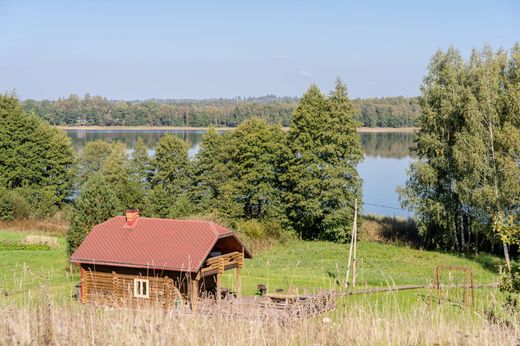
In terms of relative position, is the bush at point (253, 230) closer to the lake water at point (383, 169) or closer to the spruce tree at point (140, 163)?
the lake water at point (383, 169)

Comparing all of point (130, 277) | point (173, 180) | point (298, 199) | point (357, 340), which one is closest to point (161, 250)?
point (130, 277)

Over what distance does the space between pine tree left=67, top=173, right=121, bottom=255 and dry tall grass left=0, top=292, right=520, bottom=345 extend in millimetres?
23158

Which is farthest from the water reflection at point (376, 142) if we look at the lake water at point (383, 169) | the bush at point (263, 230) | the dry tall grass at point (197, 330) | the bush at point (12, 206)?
the dry tall grass at point (197, 330)

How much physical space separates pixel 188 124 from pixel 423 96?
113 metres

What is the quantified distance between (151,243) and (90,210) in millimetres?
8054

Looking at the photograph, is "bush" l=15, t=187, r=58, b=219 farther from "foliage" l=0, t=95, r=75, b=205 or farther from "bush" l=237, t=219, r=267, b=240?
"bush" l=237, t=219, r=267, b=240

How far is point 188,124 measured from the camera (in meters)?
143

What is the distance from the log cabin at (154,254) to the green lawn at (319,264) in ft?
11.5

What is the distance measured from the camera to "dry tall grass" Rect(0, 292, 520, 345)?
4.53 m

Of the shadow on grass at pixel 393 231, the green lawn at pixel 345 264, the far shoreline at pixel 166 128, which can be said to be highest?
the far shoreline at pixel 166 128

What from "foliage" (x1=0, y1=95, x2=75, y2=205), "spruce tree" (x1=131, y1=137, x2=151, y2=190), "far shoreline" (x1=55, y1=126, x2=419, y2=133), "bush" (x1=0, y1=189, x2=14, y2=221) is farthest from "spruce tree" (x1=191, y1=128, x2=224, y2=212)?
"far shoreline" (x1=55, y1=126, x2=419, y2=133)

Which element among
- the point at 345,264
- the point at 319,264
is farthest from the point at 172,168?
the point at 345,264

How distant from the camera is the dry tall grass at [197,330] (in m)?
4.53

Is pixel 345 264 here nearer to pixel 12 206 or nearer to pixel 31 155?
pixel 12 206
